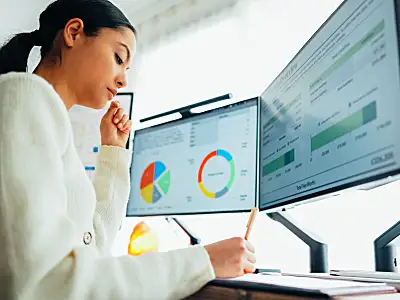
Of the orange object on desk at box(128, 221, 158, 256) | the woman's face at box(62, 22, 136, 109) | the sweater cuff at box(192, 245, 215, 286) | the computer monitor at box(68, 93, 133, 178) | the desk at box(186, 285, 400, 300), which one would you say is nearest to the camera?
the desk at box(186, 285, 400, 300)

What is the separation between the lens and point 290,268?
1.37 m

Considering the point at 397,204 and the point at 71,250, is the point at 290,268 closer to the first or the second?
the point at 397,204

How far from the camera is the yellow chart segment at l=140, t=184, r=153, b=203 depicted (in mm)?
1605

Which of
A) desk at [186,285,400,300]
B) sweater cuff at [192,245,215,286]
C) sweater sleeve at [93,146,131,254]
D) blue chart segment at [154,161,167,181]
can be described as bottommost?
desk at [186,285,400,300]

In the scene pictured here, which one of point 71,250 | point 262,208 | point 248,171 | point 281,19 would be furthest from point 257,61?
point 71,250

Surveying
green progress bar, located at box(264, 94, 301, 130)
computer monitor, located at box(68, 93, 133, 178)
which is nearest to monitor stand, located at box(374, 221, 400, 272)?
green progress bar, located at box(264, 94, 301, 130)

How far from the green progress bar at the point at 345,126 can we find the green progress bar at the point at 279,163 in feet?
0.38

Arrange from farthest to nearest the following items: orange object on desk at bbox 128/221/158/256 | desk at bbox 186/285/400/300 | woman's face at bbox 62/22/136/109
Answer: orange object on desk at bbox 128/221/158/256
woman's face at bbox 62/22/136/109
desk at bbox 186/285/400/300

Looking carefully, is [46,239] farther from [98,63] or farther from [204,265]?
[98,63]

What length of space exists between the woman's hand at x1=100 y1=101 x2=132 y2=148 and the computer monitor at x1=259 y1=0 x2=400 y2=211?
15.8 inches

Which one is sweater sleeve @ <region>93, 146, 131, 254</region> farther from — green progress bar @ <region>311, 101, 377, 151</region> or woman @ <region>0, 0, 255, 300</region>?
green progress bar @ <region>311, 101, 377, 151</region>

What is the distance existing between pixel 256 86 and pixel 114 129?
0.64 metres

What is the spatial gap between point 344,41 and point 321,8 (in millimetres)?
694

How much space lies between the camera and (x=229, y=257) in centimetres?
66
